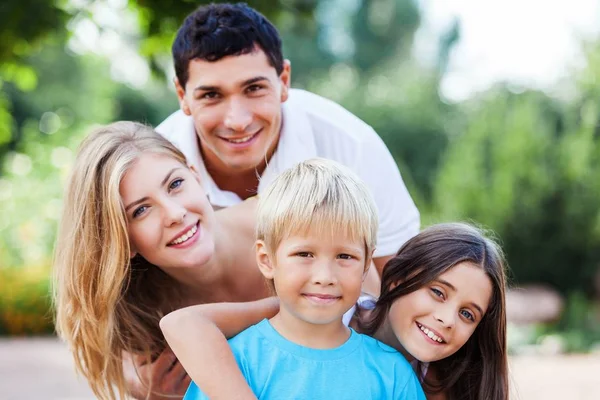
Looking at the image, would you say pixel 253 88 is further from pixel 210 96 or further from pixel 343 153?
pixel 343 153

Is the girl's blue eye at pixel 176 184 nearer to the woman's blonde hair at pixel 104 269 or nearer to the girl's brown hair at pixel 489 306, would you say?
the woman's blonde hair at pixel 104 269

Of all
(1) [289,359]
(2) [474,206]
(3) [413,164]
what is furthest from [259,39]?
(3) [413,164]

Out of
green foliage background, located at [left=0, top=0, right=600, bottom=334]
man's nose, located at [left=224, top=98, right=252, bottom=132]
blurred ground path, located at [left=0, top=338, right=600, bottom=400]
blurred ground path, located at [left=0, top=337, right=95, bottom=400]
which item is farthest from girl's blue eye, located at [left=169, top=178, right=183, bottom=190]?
blurred ground path, located at [left=0, top=337, right=95, bottom=400]

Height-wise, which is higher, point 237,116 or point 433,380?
point 237,116

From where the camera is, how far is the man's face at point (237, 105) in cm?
346

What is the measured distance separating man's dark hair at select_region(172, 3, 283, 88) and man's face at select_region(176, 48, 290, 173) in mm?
35

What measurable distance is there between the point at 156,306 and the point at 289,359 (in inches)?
48.1

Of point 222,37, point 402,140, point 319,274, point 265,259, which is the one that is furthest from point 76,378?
point 402,140

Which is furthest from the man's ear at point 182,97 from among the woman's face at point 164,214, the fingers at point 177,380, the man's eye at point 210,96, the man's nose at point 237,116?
the fingers at point 177,380

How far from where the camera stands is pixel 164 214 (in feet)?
9.71

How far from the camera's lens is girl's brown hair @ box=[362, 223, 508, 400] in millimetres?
2719

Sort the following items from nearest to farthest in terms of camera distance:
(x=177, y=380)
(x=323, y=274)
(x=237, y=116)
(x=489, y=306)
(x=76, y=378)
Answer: (x=323, y=274) < (x=489, y=306) < (x=177, y=380) < (x=237, y=116) < (x=76, y=378)

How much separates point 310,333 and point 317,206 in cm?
43

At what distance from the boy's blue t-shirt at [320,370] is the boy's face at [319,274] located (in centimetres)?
14
